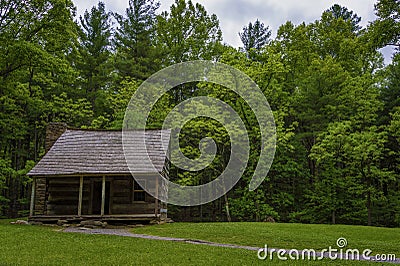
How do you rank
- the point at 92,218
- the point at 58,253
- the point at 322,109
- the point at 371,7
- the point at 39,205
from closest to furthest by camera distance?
the point at 58,253, the point at 371,7, the point at 92,218, the point at 39,205, the point at 322,109

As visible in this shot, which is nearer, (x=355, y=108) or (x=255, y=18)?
(x=355, y=108)

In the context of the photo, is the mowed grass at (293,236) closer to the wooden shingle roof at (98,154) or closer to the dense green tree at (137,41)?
the wooden shingle roof at (98,154)

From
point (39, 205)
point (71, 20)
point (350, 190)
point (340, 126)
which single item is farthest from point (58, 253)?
point (350, 190)

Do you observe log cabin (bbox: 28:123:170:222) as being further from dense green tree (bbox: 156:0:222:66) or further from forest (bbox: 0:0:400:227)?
dense green tree (bbox: 156:0:222:66)

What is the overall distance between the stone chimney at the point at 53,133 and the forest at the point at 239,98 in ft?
9.96

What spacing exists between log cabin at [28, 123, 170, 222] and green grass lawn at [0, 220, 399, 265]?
396 cm

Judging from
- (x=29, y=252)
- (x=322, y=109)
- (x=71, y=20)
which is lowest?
(x=29, y=252)

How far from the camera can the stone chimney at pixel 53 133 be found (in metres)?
24.6

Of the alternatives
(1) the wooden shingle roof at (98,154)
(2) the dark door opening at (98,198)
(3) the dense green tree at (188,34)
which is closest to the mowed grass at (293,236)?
(1) the wooden shingle roof at (98,154)

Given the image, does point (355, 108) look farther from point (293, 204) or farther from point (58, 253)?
point (58, 253)

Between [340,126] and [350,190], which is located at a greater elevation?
[340,126]

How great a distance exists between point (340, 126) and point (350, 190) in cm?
524

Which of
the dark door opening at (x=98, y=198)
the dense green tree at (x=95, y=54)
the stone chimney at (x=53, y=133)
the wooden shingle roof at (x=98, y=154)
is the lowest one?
the dark door opening at (x=98, y=198)

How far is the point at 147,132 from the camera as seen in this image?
79.6ft
